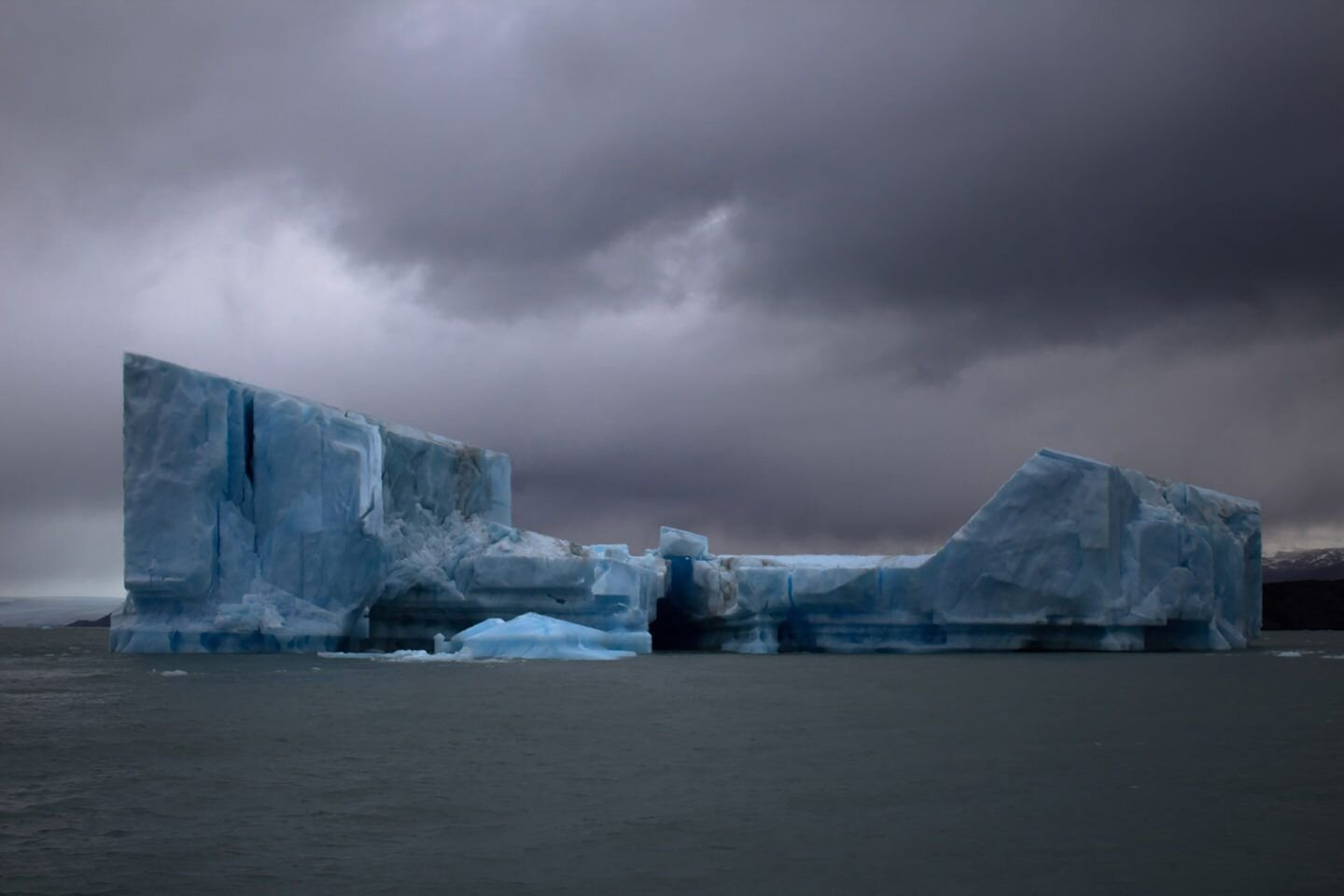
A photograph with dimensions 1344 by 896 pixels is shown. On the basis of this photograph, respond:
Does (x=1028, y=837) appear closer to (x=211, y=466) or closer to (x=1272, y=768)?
(x=1272, y=768)

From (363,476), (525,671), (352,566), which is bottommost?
(525,671)

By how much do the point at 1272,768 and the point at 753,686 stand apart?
6.81 metres

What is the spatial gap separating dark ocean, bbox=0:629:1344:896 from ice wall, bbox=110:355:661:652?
14.6ft

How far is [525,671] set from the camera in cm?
1623

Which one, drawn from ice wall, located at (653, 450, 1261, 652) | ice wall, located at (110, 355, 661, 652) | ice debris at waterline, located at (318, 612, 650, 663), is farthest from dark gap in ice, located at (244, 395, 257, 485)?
ice wall, located at (653, 450, 1261, 652)

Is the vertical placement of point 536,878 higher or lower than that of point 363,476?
lower

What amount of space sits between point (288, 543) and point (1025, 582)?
12106 millimetres

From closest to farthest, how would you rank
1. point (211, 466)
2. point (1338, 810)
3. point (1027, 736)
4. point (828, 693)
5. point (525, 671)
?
point (1338, 810)
point (1027, 736)
point (828, 693)
point (525, 671)
point (211, 466)

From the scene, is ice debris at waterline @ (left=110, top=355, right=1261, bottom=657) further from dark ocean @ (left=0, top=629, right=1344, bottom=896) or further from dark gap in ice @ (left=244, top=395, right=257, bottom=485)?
dark ocean @ (left=0, top=629, right=1344, bottom=896)

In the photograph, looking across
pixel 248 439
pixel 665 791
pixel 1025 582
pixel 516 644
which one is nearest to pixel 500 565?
pixel 516 644

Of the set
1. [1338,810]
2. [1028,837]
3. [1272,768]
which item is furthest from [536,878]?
[1272,768]

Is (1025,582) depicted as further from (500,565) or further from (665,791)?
(665,791)

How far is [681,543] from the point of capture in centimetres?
2316

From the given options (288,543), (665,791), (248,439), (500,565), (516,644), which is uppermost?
(248,439)
